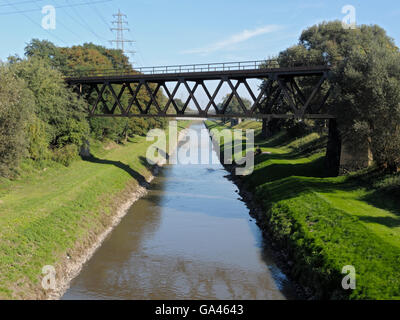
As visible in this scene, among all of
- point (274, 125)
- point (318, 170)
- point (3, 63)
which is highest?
point (3, 63)

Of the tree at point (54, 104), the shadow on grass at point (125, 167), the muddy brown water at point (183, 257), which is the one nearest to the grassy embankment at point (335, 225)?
the muddy brown water at point (183, 257)

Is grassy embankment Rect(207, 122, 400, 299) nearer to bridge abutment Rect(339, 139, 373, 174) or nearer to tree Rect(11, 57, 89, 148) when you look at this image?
bridge abutment Rect(339, 139, 373, 174)

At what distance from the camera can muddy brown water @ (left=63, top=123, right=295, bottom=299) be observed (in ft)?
64.2

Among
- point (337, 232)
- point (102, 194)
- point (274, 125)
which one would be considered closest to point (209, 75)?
point (102, 194)

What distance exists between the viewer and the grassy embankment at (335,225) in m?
16.6

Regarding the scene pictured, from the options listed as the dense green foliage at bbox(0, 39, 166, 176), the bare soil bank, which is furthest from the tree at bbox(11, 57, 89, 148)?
the bare soil bank

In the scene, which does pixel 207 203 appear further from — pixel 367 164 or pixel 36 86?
pixel 36 86

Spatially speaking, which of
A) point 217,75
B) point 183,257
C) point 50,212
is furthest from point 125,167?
point 183,257

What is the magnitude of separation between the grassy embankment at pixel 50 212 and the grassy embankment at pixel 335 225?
1317 cm

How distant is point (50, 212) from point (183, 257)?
947 cm

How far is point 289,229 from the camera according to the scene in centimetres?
2492

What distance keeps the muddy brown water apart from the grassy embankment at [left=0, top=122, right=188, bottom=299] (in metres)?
1.76

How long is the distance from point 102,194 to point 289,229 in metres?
17.4

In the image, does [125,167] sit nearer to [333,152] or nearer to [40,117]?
[40,117]
